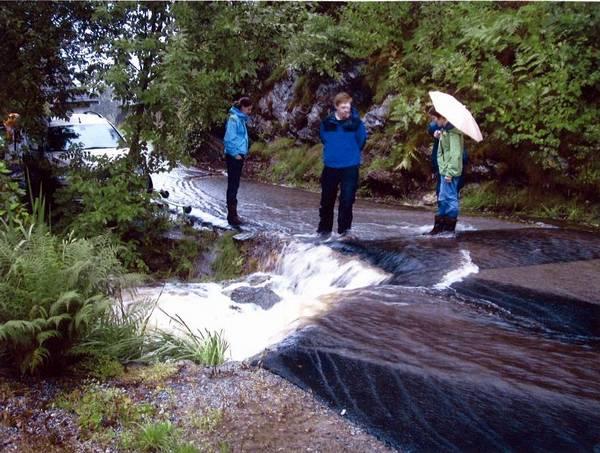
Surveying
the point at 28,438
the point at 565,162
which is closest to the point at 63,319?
the point at 28,438

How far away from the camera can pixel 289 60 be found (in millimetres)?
9953

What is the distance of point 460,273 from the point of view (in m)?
7.04

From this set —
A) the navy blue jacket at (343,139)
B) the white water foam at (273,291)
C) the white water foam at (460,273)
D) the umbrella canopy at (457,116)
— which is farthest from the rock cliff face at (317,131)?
the white water foam at (460,273)

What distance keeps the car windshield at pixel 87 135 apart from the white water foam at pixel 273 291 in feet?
15.4

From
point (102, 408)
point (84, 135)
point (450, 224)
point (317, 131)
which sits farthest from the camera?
point (317, 131)

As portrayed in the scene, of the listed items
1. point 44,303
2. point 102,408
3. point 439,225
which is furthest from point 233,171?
point 102,408

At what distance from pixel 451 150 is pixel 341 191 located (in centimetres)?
178

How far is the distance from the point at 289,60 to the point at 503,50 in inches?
228

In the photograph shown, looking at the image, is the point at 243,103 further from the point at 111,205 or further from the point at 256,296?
the point at 256,296

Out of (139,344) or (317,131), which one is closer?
(139,344)

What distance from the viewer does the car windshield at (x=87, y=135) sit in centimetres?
1170

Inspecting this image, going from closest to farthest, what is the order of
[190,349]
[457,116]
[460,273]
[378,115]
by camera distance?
1. [190,349]
2. [460,273]
3. [457,116]
4. [378,115]

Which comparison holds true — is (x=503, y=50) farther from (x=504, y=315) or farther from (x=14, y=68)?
(x=14, y=68)

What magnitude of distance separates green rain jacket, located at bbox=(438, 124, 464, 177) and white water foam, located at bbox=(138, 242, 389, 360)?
1961mm
